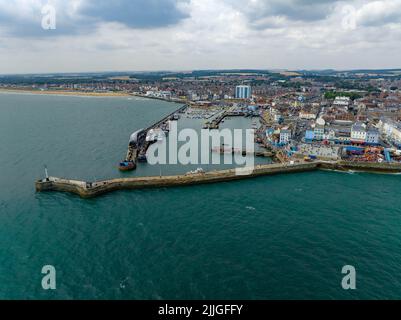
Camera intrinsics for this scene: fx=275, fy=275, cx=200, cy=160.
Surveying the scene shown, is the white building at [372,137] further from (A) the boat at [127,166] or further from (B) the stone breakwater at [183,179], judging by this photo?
(A) the boat at [127,166]

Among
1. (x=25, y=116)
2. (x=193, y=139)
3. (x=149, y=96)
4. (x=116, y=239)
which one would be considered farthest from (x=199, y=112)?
(x=116, y=239)

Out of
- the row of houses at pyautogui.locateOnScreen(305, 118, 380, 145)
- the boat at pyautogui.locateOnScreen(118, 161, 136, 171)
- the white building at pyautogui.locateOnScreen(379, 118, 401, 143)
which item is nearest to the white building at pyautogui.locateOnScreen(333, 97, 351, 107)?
the white building at pyautogui.locateOnScreen(379, 118, 401, 143)

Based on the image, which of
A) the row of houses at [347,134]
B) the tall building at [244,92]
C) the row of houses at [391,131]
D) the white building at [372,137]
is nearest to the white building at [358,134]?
the row of houses at [347,134]

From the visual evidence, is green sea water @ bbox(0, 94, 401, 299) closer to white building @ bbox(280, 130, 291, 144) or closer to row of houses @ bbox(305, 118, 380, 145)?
row of houses @ bbox(305, 118, 380, 145)

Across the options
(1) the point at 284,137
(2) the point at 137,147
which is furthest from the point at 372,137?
(2) the point at 137,147

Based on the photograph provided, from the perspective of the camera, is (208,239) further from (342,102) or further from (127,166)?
(342,102)
